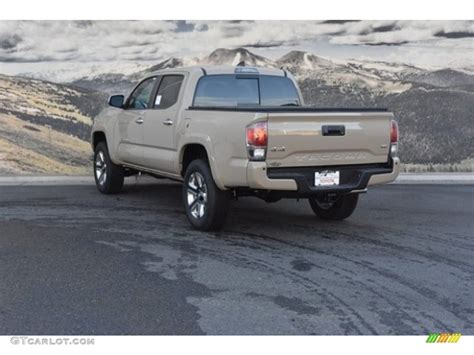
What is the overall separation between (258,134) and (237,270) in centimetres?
134

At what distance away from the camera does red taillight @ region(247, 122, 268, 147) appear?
5.90m

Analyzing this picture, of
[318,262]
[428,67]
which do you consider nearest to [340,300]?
[318,262]

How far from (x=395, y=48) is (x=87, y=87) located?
599 centimetres

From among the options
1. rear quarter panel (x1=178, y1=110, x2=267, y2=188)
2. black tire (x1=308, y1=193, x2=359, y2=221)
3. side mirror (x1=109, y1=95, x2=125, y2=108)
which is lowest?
black tire (x1=308, y1=193, x2=359, y2=221)

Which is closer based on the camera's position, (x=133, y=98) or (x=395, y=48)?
(x=133, y=98)

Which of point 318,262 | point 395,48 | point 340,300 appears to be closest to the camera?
point 340,300

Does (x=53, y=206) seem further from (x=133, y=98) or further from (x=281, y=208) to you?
(x=281, y=208)

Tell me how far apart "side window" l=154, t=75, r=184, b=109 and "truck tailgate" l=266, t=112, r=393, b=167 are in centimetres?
194

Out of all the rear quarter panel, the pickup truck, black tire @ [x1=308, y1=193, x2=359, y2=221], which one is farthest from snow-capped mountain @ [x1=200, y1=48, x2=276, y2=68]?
the rear quarter panel

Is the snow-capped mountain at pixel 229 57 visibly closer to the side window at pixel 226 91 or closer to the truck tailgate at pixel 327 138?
the side window at pixel 226 91

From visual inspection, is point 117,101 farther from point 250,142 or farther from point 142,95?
point 250,142

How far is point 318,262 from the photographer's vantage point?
5715 mm

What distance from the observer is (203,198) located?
6.75 metres

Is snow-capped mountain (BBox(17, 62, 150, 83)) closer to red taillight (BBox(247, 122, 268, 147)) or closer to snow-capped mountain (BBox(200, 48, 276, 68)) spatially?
snow-capped mountain (BBox(200, 48, 276, 68))
